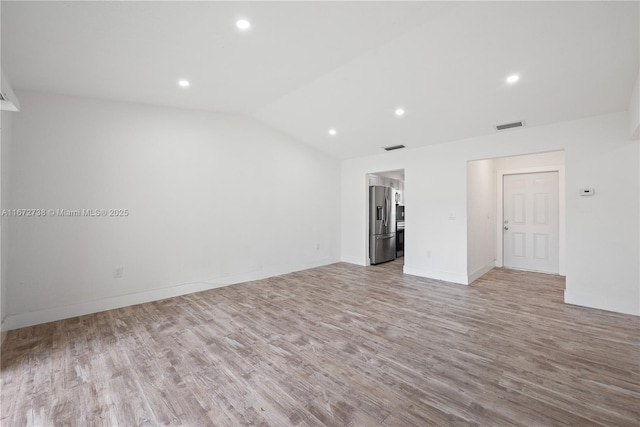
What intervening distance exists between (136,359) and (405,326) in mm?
2650

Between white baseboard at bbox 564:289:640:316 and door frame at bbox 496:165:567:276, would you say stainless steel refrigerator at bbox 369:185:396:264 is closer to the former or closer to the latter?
door frame at bbox 496:165:567:276

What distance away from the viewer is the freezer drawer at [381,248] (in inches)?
239

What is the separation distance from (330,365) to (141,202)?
3.40 m

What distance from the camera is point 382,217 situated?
6176mm

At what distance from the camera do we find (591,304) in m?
3.37

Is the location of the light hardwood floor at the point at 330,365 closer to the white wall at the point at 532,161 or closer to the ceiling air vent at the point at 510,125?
the ceiling air vent at the point at 510,125

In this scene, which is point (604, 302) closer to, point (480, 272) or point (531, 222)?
point (480, 272)

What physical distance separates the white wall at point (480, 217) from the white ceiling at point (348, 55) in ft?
3.67

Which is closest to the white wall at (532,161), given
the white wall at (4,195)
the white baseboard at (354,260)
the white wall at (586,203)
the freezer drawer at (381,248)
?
the white wall at (586,203)

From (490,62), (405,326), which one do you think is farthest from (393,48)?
(405,326)

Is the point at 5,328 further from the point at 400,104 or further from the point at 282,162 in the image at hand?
the point at 400,104

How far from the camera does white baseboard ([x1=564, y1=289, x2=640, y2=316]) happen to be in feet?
10.3

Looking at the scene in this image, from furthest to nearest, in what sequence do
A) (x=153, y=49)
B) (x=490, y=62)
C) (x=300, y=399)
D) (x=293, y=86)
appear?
1. (x=293, y=86)
2. (x=490, y=62)
3. (x=153, y=49)
4. (x=300, y=399)

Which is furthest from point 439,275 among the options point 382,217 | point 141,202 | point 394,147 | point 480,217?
point 141,202
